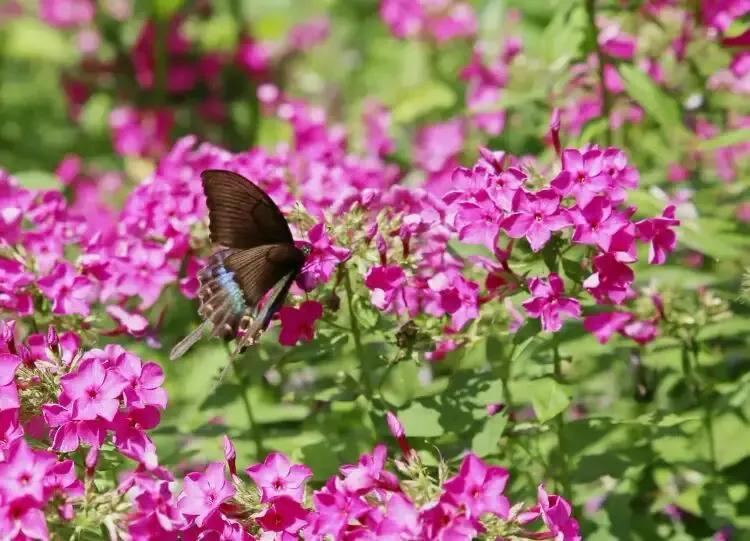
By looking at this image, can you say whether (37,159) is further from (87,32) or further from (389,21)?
(389,21)

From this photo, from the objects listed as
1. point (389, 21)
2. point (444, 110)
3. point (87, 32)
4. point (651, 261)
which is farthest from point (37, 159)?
point (651, 261)

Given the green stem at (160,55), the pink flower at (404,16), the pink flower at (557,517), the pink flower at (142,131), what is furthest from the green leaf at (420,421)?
the green stem at (160,55)

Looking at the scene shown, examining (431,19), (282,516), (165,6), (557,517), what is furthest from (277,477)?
(431,19)

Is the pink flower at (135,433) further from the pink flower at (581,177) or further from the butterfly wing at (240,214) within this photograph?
the pink flower at (581,177)

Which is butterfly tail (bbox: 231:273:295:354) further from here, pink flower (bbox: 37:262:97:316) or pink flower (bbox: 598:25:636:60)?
pink flower (bbox: 598:25:636:60)

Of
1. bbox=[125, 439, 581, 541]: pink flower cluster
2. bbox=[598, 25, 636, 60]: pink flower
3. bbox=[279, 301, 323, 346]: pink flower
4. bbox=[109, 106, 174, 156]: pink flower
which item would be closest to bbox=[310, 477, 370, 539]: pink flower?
bbox=[125, 439, 581, 541]: pink flower cluster

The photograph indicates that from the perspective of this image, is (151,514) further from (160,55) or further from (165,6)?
(160,55)
